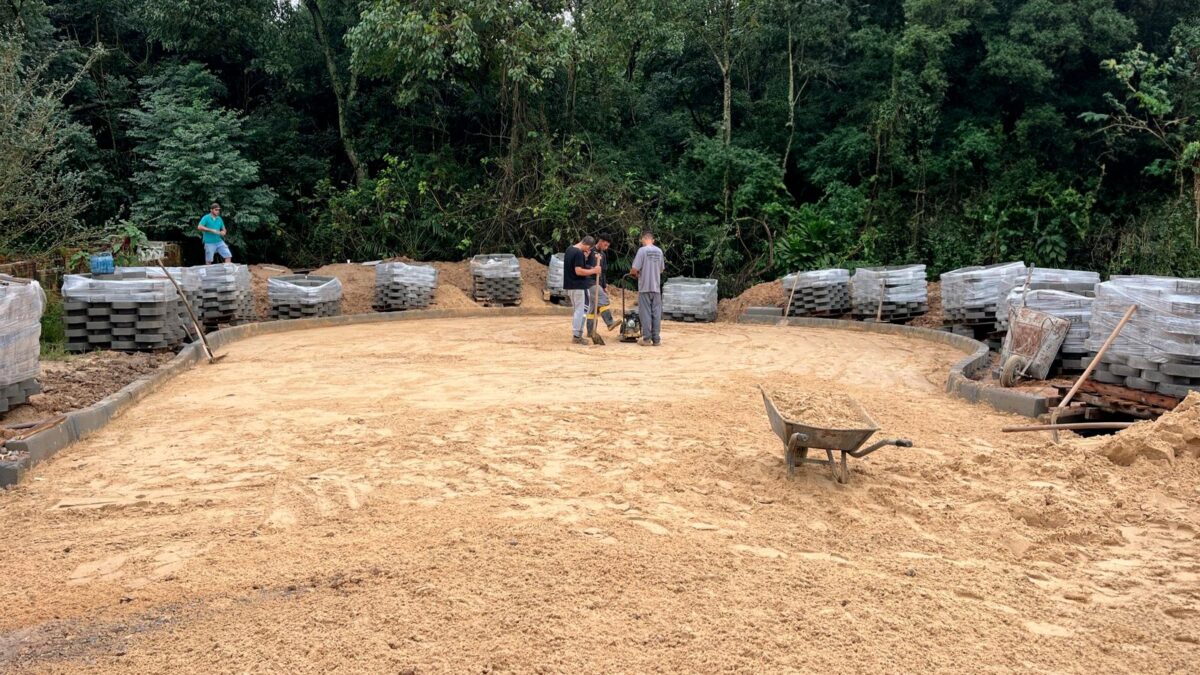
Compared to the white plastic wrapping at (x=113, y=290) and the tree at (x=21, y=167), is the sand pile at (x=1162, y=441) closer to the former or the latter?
the white plastic wrapping at (x=113, y=290)

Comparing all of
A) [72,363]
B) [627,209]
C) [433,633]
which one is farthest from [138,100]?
[433,633]

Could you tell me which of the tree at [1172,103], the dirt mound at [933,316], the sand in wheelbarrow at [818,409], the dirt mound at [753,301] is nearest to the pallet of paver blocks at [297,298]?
the dirt mound at [753,301]

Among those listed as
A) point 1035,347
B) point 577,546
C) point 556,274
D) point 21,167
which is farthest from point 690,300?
point 577,546

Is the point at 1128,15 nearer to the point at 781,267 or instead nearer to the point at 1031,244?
the point at 1031,244

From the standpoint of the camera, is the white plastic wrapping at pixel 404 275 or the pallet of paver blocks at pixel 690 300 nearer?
the pallet of paver blocks at pixel 690 300

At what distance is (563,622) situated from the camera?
3.98 m

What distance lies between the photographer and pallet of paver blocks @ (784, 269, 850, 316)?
16047 millimetres

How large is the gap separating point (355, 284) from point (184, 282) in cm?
453

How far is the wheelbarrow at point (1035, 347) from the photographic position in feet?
29.5

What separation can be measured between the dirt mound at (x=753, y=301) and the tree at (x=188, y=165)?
1052 centimetres

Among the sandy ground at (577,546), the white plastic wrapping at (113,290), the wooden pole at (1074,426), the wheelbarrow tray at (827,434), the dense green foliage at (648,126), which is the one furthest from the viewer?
the dense green foliage at (648,126)

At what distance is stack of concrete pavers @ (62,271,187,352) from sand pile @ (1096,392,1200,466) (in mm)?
10157

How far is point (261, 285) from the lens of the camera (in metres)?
16.9

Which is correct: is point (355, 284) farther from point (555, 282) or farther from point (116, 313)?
point (116, 313)
